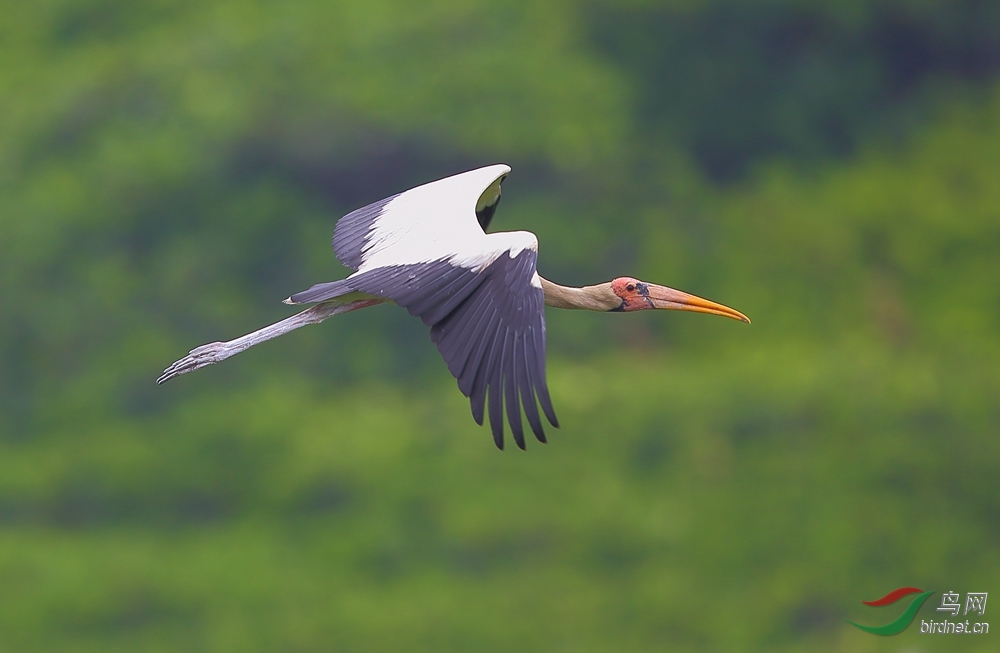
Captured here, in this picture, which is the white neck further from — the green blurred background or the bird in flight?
the green blurred background

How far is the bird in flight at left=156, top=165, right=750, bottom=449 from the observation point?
8898 millimetres

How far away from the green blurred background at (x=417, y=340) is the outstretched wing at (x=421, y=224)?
12267 millimetres

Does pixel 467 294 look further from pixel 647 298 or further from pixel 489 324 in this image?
pixel 647 298

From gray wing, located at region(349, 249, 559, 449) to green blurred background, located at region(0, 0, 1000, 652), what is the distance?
1444cm

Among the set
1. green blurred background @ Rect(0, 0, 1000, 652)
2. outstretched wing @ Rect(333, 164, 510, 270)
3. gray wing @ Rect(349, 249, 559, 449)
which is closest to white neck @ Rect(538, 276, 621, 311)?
outstretched wing @ Rect(333, 164, 510, 270)

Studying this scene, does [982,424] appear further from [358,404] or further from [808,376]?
[358,404]

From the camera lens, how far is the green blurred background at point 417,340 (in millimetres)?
24594

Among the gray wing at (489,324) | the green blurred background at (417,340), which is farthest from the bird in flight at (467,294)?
the green blurred background at (417,340)

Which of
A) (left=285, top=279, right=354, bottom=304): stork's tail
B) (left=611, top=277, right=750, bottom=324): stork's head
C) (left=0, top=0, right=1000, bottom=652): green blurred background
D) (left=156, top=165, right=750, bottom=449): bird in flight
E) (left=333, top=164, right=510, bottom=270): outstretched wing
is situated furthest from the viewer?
(left=0, top=0, right=1000, bottom=652): green blurred background

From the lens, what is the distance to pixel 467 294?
30.8 ft

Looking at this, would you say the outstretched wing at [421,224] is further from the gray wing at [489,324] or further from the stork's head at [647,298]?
the stork's head at [647,298]

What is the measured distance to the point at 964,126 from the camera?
30.5 meters

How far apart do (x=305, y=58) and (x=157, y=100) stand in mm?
2677

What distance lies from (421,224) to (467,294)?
1.61 m
